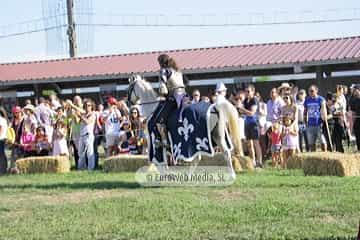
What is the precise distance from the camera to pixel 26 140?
54.0 feet

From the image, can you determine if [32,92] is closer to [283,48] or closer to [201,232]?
[283,48]

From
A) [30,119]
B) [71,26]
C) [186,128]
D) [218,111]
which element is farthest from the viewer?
[71,26]

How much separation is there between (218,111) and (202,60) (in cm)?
1306

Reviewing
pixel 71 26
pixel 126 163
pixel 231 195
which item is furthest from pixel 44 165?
pixel 71 26

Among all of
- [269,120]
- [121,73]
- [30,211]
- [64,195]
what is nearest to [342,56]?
[269,120]

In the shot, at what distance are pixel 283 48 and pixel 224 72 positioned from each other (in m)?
2.44

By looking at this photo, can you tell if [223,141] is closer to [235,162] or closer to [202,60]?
[235,162]

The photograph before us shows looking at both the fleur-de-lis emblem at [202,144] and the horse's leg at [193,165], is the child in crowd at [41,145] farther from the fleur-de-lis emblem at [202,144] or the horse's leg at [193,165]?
the fleur-de-lis emblem at [202,144]

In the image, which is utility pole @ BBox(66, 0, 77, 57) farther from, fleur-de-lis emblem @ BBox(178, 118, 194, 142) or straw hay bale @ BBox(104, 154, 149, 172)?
fleur-de-lis emblem @ BBox(178, 118, 194, 142)

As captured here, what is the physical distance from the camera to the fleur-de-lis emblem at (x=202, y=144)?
36.7ft

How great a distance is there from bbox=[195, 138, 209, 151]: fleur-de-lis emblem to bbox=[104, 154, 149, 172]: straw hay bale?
9.14 feet

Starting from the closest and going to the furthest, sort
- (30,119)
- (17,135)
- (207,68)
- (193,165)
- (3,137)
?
(193,165) → (3,137) → (17,135) → (30,119) → (207,68)

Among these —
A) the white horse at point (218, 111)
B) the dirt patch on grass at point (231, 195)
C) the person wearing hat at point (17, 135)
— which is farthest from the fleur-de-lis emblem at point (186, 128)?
the person wearing hat at point (17, 135)

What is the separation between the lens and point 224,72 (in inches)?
948
